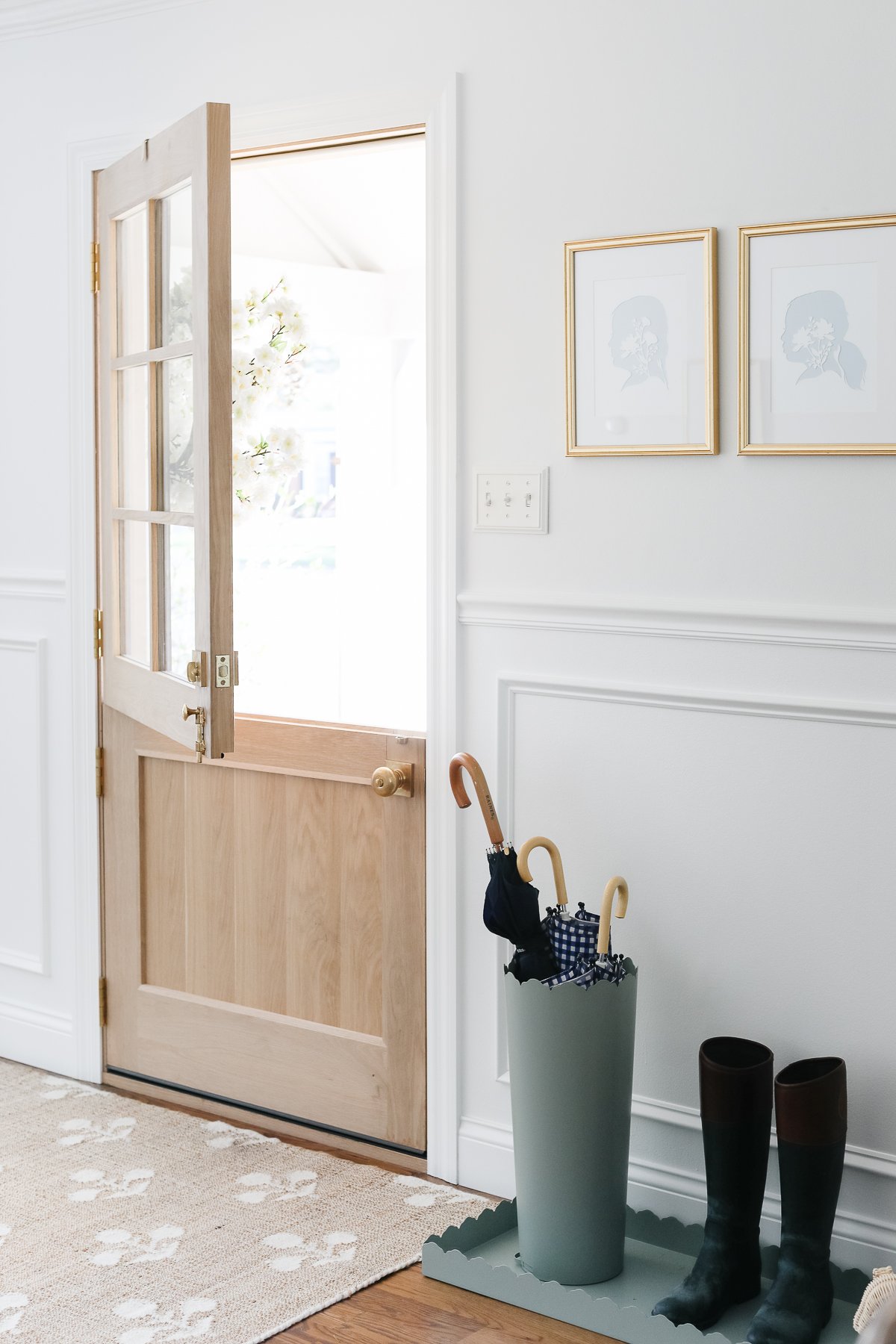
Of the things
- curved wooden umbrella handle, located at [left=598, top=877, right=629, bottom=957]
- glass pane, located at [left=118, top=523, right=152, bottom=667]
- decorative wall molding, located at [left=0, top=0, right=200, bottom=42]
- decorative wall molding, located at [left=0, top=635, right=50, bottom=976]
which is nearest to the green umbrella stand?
curved wooden umbrella handle, located at [left=598, top=877, right=629, bottom=957]

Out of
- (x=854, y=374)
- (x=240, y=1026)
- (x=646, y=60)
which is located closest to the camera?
Result: (x=854, y=374)

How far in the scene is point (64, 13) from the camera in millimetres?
2965

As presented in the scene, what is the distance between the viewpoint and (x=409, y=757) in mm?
2662

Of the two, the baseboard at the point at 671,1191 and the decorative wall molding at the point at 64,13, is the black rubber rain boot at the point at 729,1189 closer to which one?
the baseboard at the point at 671,1191

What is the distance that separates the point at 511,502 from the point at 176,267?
2.60 feet

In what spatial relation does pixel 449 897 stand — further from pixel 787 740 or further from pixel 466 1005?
pixel 787 740

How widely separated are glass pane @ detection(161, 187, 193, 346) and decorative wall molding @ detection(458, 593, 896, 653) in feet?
2.44

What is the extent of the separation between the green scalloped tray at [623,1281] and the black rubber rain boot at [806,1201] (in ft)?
0.19

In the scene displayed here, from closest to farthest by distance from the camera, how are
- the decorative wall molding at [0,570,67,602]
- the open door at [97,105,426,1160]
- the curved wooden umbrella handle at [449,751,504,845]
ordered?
the curved wooden umbrella handle at [449,751,504,845]
the open door at [97,105,426,1160]
the decorative wall molding at [0,570,67,602]

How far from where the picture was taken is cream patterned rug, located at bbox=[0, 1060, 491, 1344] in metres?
2.17

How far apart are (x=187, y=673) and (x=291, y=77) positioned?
1.19 meters

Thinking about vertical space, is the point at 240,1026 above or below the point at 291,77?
below

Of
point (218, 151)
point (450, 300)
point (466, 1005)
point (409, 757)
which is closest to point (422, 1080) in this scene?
point (466, 1005)

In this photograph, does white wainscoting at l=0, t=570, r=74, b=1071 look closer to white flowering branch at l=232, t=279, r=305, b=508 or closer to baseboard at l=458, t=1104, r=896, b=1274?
white flowering branch at l=232, t=279, r=305, b=508
